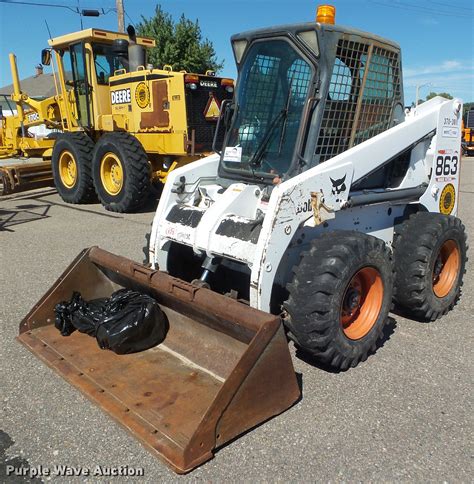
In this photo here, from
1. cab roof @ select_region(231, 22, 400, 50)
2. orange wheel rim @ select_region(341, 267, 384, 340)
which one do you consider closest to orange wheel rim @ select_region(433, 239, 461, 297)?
orange wheel rim @ select_region(341, 267, 384, 340)

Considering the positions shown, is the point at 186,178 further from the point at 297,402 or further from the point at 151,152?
the point at 151,152

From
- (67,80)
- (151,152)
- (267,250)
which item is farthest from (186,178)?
(67,80)

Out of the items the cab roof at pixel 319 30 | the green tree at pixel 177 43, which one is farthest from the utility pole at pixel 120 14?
the cab roof at pixel 319 30

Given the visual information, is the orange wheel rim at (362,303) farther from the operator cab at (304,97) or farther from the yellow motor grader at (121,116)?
the yellow motor grader at (121,116)

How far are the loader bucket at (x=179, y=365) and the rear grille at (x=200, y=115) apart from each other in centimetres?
501

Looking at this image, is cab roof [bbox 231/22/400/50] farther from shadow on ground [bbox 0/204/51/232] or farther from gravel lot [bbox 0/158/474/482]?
shadow on ground [bbox 0/204/51/232]

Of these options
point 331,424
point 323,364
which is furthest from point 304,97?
point 331,424

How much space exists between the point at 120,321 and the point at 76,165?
702 centimetres

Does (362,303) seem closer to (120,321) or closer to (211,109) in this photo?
(120,321)

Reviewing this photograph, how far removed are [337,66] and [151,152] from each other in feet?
19.3

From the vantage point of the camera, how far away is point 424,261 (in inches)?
155

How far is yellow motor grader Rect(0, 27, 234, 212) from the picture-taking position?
8.45 metres

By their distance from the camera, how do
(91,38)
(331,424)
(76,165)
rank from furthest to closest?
1. (76,165)
2. (91,38)
3. (331,424)

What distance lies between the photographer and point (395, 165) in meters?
4.40
